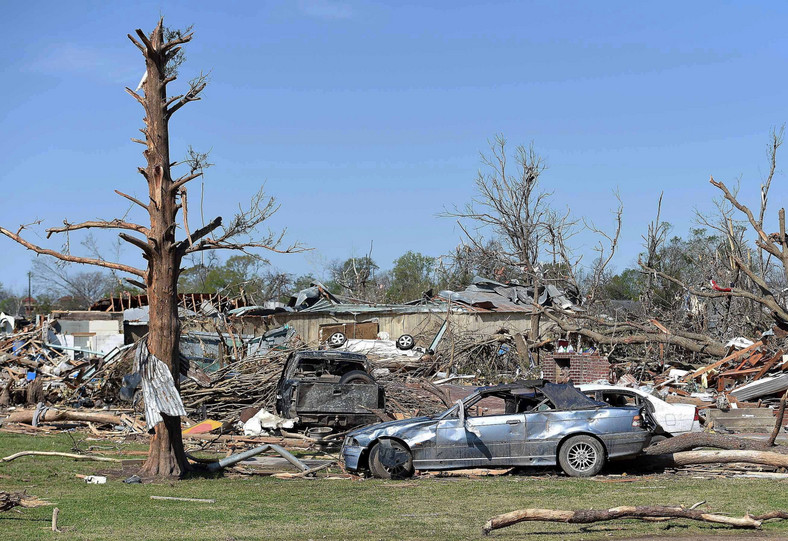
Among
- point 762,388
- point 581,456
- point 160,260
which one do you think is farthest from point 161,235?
point 762,388

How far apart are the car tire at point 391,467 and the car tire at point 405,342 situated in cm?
1918

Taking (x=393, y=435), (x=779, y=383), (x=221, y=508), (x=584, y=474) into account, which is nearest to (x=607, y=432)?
(x=584, y=474)

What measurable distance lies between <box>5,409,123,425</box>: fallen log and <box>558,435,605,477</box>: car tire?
448 inches

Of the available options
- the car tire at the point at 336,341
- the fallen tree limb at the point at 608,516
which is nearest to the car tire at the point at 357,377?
the fallen tree limb at the point at 608,516

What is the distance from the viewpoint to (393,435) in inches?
494

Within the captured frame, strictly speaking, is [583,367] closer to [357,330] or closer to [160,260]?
[357,330]

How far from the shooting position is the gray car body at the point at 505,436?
12.1 metres

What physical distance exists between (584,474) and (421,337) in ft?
73.0

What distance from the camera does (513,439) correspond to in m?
12.4

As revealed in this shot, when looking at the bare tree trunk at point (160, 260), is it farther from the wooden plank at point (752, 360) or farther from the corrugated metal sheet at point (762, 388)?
the wooden plank at point (752, 360)

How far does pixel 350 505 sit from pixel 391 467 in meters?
2.33

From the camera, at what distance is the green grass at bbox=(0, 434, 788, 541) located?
8273mm

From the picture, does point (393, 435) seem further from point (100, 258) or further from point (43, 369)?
point (43, 369)

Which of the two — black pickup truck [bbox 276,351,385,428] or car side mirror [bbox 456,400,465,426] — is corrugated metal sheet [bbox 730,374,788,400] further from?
car side mirror [bbox 456,400,465,426]
